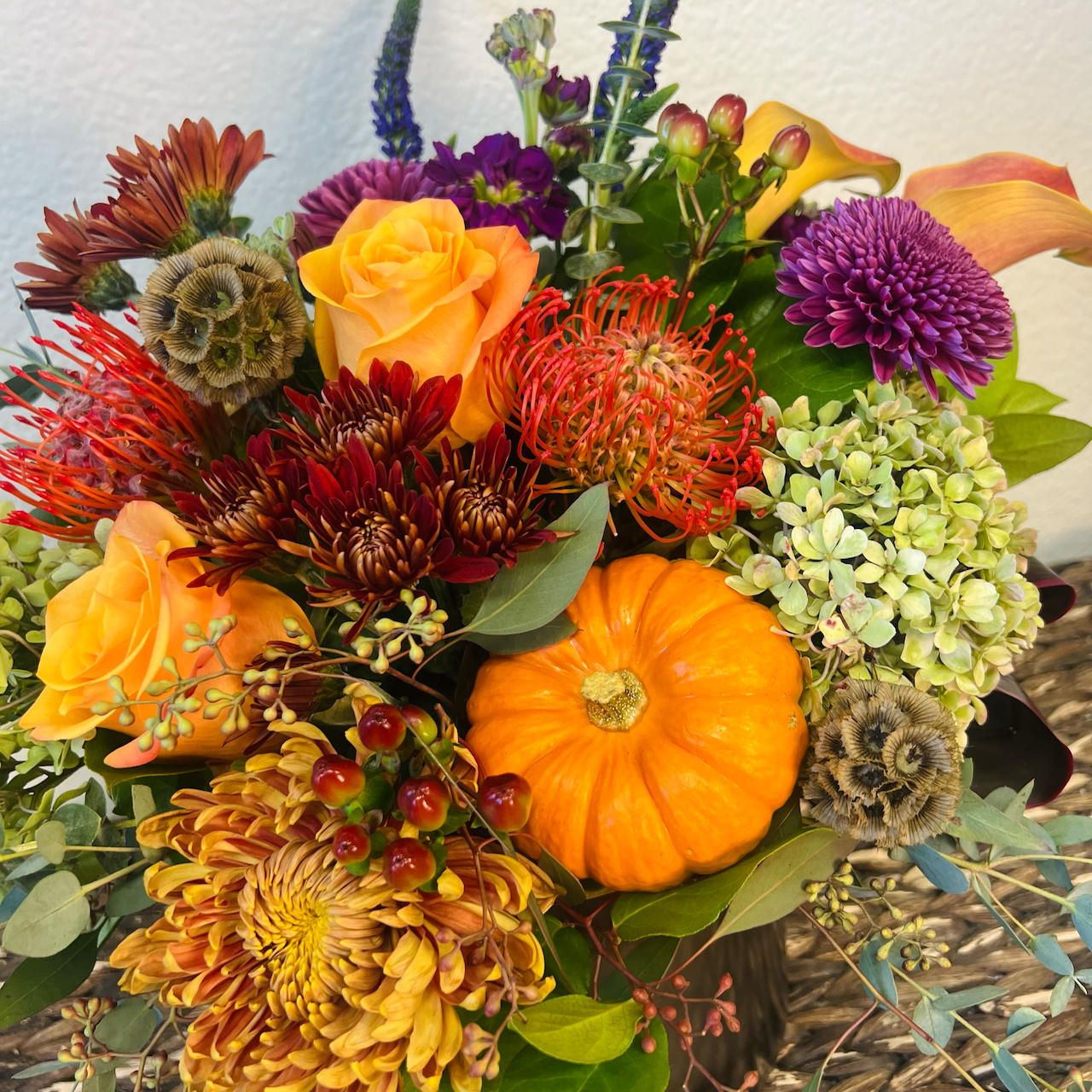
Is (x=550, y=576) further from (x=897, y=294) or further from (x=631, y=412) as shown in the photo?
(x=897, y=294)

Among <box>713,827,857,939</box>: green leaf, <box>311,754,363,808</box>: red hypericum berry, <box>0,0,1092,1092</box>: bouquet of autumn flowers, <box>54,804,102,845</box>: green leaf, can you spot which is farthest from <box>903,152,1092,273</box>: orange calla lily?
<box>54,804,102,845</box>: green leaf

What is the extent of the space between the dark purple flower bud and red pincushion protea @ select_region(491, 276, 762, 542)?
0.49ft

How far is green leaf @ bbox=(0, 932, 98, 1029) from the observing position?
19.7 inches

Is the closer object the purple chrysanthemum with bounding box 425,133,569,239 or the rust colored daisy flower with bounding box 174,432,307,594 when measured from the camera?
the rust colored daisy flower with bounding box 174,432,307,594

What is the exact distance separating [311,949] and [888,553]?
1.19 feet

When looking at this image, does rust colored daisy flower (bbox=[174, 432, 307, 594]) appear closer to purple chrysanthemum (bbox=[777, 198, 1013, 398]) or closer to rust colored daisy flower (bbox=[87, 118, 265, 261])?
rust colored daisy flower (bbox=[87, 118, 265, 261])

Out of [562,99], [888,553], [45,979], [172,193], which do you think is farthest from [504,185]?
[45,979]

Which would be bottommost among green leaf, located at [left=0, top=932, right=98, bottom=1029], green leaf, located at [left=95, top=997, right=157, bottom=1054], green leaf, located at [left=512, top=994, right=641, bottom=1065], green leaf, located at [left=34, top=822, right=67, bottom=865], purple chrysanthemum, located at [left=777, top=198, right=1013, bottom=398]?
green leaf, located at [left=95, top=997, right=157, bottom=1054]

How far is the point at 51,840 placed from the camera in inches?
18.1

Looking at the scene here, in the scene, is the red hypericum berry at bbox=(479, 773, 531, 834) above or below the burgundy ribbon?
above

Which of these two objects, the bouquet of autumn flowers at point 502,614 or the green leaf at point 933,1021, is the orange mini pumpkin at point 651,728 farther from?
the green leaf at point 933,1021

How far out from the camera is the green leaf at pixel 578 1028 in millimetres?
400

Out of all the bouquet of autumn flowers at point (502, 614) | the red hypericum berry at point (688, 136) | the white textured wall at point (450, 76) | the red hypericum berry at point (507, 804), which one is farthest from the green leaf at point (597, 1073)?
the white textured wall at point (450, 76)

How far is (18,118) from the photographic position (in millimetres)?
850
